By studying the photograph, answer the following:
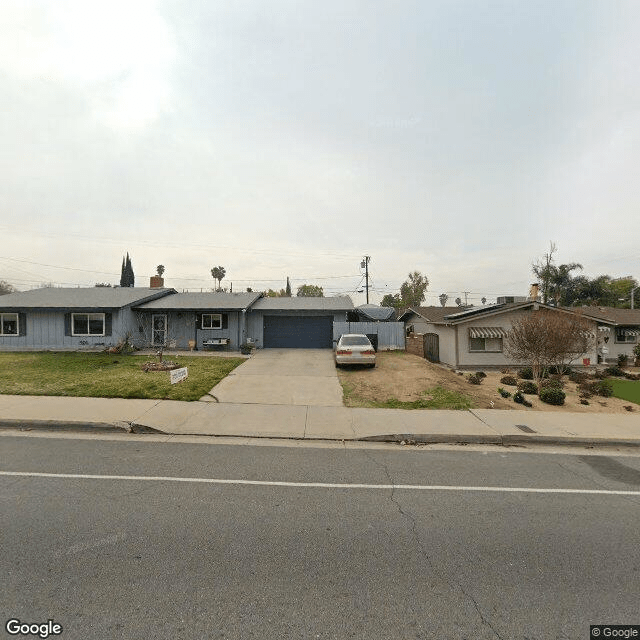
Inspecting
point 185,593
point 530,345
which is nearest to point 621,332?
point 530,345

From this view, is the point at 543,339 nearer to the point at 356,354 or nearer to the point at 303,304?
the point at 356,354

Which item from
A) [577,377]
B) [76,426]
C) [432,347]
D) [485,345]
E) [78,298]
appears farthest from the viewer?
[432,347]

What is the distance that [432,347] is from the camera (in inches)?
851

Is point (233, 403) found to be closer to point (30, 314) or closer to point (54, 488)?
point (54, 488)

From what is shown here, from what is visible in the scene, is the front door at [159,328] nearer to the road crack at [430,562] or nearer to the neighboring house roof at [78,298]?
the neighboring house roof at [78,298]

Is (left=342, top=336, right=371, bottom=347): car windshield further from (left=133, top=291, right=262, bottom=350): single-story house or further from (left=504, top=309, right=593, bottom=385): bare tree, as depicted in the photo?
(left=133, top=291, right=262, bottom=350): single-story house

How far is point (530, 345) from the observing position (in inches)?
526

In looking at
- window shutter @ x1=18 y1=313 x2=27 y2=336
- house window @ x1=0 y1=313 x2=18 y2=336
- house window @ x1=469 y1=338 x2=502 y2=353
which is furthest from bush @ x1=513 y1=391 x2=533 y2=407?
house window @ x1=0 y1=313 x2=18 y2=336

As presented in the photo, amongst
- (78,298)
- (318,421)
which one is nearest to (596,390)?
(318,421)

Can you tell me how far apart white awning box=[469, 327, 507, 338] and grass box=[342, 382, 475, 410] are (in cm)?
812

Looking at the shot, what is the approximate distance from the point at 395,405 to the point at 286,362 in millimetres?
8550

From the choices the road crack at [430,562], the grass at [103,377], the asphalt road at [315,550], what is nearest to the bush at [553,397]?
the asphalt road at [315,550]

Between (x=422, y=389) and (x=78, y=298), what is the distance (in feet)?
70.8

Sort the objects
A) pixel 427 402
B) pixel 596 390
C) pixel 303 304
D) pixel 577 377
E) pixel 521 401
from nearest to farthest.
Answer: pixel 427 402, pixel 521 401, pixel 596 390, pixel 577 377, pixel 303 304
